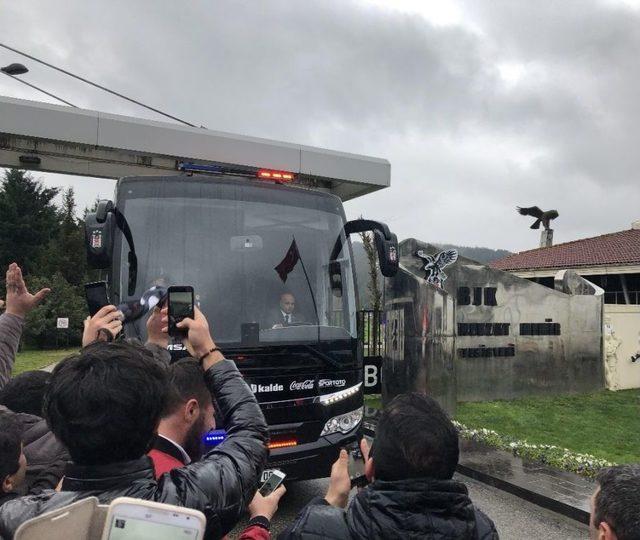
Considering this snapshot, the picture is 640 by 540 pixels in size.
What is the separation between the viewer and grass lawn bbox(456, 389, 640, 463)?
7.91 meters

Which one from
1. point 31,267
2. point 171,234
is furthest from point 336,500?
point 31,267

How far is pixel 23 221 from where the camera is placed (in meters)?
39.7

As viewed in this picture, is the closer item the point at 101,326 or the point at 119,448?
the point at 119,448

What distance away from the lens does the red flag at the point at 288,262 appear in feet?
15.5

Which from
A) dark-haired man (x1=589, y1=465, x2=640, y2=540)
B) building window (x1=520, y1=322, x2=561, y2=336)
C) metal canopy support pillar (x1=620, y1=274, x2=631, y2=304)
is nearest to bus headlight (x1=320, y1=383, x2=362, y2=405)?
dark-haired man (x1=589, y1=465, x2=640, y2=540)

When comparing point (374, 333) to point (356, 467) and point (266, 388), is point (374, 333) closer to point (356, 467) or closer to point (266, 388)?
point (356, 467)

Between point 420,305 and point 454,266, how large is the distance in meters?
1.81

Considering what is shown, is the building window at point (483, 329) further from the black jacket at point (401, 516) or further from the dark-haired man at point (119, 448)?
the dark-haired man at point (119, 448)

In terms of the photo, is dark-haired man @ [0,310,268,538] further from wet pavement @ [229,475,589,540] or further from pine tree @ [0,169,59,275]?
pine tree @ [0,169,59,275]

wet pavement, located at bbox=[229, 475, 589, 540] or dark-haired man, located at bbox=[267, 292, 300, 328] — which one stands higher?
dark-haired man, located at bbox=[267, 292, 300, 328]

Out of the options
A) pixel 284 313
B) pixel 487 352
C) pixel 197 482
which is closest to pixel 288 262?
pixel 284 313

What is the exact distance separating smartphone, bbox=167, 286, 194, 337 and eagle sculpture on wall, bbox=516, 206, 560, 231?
4726cm

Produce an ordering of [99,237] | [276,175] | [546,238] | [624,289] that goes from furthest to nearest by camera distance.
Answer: [546,238], [624,289], [276,175], [99,237]

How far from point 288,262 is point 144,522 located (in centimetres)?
369
